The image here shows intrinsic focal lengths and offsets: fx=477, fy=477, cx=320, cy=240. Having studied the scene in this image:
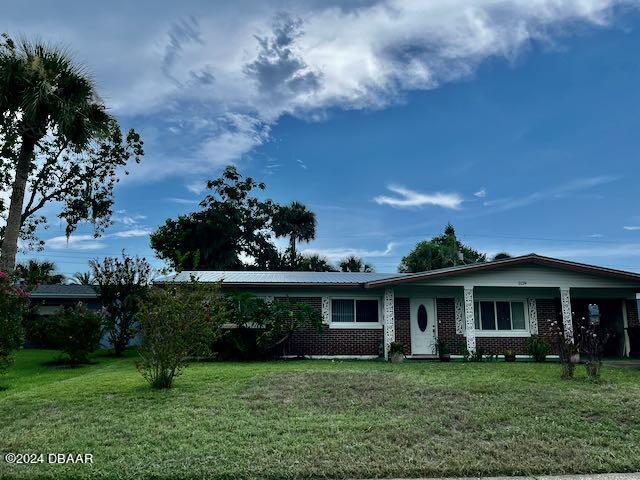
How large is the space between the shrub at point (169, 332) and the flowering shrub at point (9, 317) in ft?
10.3

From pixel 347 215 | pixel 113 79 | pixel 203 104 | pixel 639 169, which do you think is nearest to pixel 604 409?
pixel 639 169

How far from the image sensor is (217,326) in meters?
10.3

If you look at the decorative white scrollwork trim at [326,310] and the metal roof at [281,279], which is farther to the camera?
the decorative white scrollwork trim at [326,310]

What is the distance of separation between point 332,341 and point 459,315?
15.6 feet

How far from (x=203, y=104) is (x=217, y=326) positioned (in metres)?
8.96

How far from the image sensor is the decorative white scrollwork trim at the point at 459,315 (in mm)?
17234

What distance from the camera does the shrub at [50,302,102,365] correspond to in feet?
48.5

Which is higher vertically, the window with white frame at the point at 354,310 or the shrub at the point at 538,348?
the window with white frame at the point at 354,310

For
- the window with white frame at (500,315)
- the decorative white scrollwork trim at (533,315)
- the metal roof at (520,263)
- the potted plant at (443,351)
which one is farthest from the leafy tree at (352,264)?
the metal roof at (520,263)

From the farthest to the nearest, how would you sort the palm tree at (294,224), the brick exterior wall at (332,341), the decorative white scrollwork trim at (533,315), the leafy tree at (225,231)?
the palm tree at (294,224), the leafy tree at (225,231), the decorative white scrollwork trim at (533,315), the brick exterior wall at (332,341)

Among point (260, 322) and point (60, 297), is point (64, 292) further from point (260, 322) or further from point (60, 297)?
point (260, 322)

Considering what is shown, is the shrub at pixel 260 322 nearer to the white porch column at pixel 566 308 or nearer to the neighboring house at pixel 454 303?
the neighboring house at pixel 454 303

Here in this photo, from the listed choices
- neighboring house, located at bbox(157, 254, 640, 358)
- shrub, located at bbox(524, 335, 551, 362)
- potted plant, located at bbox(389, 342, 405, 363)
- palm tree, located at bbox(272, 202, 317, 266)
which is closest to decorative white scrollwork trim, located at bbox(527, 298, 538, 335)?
neighboring house, located at bbox(157, 254, 640, 358)

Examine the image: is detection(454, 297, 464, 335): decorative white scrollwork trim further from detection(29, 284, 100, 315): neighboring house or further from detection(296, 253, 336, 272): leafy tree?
detection(296, 253, 336, 272): leafy tree
